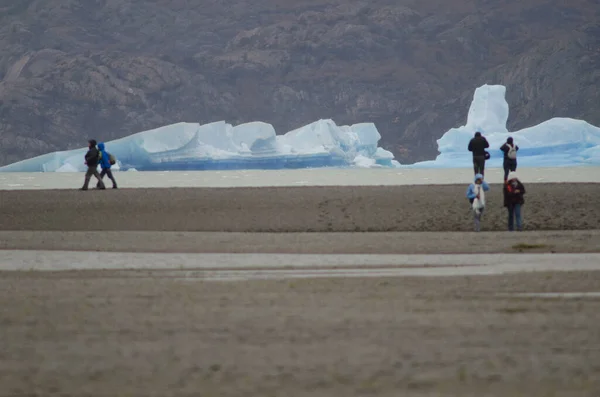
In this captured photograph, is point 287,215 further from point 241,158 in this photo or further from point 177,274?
point 241,158

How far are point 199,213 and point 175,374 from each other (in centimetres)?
1315

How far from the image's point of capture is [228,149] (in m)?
54.8

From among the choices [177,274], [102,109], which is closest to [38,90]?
[102,109]

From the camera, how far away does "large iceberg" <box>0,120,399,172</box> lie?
50.2m

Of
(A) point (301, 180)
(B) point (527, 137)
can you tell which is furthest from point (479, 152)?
(B) point (527, 137)

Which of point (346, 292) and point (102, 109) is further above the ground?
point (102, 109)

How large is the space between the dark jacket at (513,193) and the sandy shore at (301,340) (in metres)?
6.51

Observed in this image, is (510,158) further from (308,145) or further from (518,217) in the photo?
(308,145)

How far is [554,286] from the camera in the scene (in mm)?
8312

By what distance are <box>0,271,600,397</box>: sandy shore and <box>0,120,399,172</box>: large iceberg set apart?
41.6m

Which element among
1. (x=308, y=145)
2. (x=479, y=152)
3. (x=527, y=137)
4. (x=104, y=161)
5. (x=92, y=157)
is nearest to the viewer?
(x=479, y=152)

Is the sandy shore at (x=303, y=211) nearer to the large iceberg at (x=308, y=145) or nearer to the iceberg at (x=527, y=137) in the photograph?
the large iceberg at (x=308, y=145)

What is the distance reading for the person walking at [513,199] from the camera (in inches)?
592

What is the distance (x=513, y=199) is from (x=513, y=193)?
102 mm
